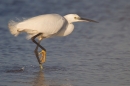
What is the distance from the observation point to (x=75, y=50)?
1024 centimetres

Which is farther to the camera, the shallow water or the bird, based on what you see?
the bird

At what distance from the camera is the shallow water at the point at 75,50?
26.4ft

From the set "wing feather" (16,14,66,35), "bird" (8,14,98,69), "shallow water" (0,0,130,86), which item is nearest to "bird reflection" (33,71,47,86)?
"shallow water" (0,0,130,86)

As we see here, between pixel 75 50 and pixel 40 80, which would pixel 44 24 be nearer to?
pixel 75 50

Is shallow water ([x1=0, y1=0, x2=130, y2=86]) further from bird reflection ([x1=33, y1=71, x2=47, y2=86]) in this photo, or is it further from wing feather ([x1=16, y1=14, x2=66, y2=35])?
wing feather ([x1=16, y1=14, x2=66, y2=35])

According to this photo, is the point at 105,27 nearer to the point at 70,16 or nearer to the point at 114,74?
the point at 70,16

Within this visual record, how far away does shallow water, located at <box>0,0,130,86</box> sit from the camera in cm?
805

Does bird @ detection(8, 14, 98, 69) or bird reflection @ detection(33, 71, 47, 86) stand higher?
bird @ detection(8, 14, 98, 69)

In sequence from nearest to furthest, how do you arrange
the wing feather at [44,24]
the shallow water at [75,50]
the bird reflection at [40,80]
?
the bird reflection at [40,80], the shallow water at [75,50], the wing feather at [44,24]

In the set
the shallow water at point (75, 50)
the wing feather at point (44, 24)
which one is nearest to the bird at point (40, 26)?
the wing feather at point (44, 24)

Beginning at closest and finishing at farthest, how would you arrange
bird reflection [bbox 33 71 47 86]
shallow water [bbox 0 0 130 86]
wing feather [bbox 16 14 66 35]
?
bird reflection [bbox 33 71 47 86], shallow water [bbox 0 0 130 86], wing feather [bbox 16 14 66 35]

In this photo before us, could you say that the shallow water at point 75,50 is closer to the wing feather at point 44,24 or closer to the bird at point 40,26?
the bird at point 40,26

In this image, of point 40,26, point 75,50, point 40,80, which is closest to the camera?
point 40,80

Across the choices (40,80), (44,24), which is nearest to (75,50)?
(44,24)
